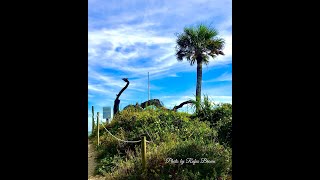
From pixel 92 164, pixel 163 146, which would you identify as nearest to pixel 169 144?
pixel 163 146

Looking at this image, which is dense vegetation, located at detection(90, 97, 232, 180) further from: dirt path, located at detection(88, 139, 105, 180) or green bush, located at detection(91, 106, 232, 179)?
dirt path, located at detection(88, 139, 105, 180)

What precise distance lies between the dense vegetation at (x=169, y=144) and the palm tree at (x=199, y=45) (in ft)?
2.00

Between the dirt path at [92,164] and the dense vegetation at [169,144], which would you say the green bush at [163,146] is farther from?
the dirt path at [92,164]

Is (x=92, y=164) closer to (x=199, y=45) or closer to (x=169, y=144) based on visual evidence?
(x=169, y=144)

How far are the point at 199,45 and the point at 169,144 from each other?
98.4 inches

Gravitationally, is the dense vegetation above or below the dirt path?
above

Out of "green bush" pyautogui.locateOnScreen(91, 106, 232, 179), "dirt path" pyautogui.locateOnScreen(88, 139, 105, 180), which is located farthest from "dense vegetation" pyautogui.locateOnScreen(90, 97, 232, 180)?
"dirt path" pyautogui.locateOnScreen(88, 139, 105, 180)

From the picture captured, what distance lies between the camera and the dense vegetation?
12.2 feet

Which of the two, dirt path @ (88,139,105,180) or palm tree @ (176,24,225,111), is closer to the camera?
dirt path @ (88,139,105,180)

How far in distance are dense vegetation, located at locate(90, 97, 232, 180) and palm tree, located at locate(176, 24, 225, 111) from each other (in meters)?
0.61

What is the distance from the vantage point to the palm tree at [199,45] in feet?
18.9

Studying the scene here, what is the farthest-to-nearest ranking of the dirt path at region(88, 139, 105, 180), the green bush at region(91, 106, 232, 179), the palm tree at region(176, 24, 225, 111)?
the palm tree at region(176, 24, 225, 111) → the dirt path at region(88, 139, 105, 180) → the green bush at region(91, 106, 232, 179)

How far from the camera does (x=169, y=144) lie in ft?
13.9
